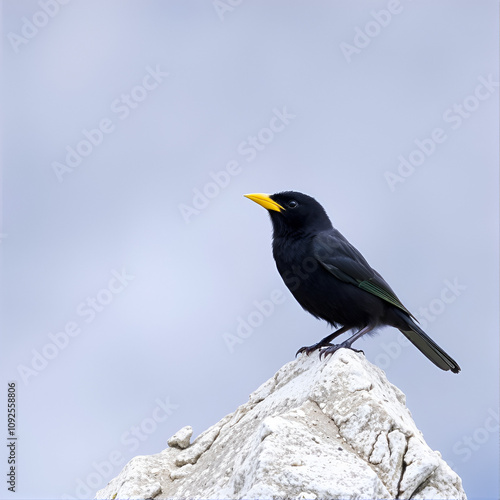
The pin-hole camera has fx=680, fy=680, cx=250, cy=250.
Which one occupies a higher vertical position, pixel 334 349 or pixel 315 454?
pixel 334 349

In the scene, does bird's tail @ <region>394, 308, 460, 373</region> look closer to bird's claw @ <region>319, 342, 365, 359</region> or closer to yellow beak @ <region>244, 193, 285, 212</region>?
bird's claw @ <region>319, 342, 365, 359</region>

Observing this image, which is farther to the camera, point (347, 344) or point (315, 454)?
point (347, 344)

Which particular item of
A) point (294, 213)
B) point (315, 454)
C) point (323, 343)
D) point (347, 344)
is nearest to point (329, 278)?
point (323, 343)

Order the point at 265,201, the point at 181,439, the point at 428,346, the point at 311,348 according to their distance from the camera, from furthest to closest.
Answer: the point at 265,201, the point at 428,346, the point at 311,348, the point at 181,439

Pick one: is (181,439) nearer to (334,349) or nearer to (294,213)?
(334,349)

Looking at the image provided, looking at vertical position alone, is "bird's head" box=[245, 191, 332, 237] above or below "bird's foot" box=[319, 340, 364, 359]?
above

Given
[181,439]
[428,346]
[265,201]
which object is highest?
[265,201]

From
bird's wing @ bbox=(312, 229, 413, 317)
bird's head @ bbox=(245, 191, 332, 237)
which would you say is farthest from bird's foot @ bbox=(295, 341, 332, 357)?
bird's head @ bbox=(245, 191, 332, 237)

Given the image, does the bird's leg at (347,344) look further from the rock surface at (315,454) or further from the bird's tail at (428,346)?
the bird's tail at (428,346)
